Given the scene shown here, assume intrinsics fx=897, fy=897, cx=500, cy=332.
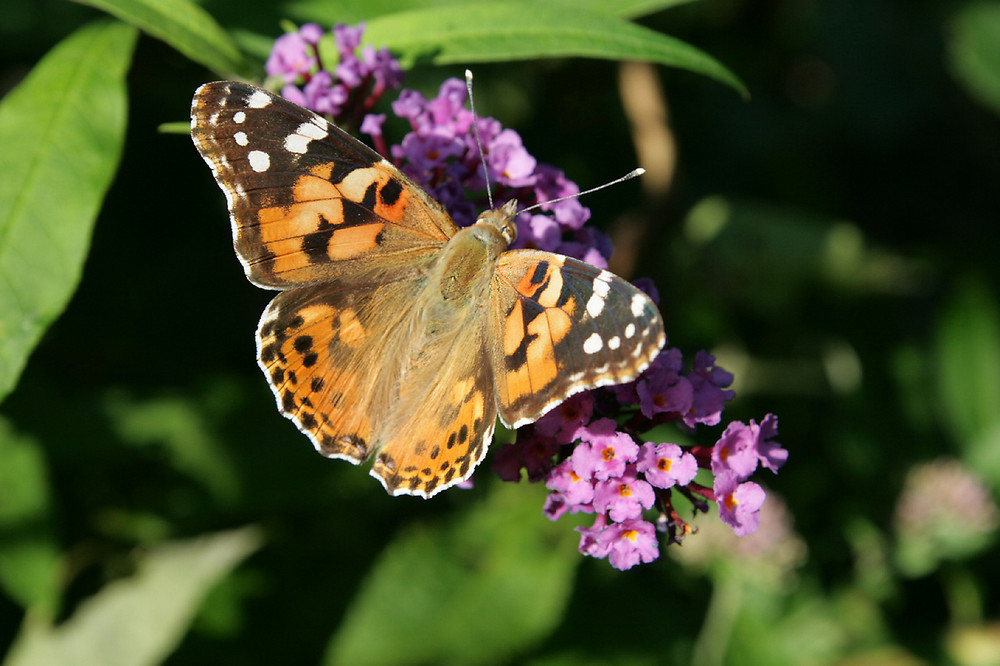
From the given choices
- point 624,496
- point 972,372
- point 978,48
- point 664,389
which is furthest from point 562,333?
point 978,48

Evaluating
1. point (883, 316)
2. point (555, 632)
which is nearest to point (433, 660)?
point (555, 632)

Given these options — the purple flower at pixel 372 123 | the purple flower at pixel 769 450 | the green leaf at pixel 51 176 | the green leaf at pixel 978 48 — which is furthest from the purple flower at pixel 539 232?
the green leaf at pixel 978 48

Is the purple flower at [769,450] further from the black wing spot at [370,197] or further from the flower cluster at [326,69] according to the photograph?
the flower cluster at [326,69]

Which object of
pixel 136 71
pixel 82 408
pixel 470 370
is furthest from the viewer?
pixel 136 71

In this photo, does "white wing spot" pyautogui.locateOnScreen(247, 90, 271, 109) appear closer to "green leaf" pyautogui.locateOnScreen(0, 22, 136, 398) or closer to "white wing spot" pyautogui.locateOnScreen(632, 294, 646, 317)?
"green leaf" pyautogui.locateOnScreen(0, 22, 136, 398)

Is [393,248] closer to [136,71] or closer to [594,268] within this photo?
[594,268]

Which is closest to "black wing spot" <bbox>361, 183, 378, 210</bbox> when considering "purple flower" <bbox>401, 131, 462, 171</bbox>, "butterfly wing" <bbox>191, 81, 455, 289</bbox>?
"butterfly wing" <bbox>191, 81, 455, 289</bbox>
